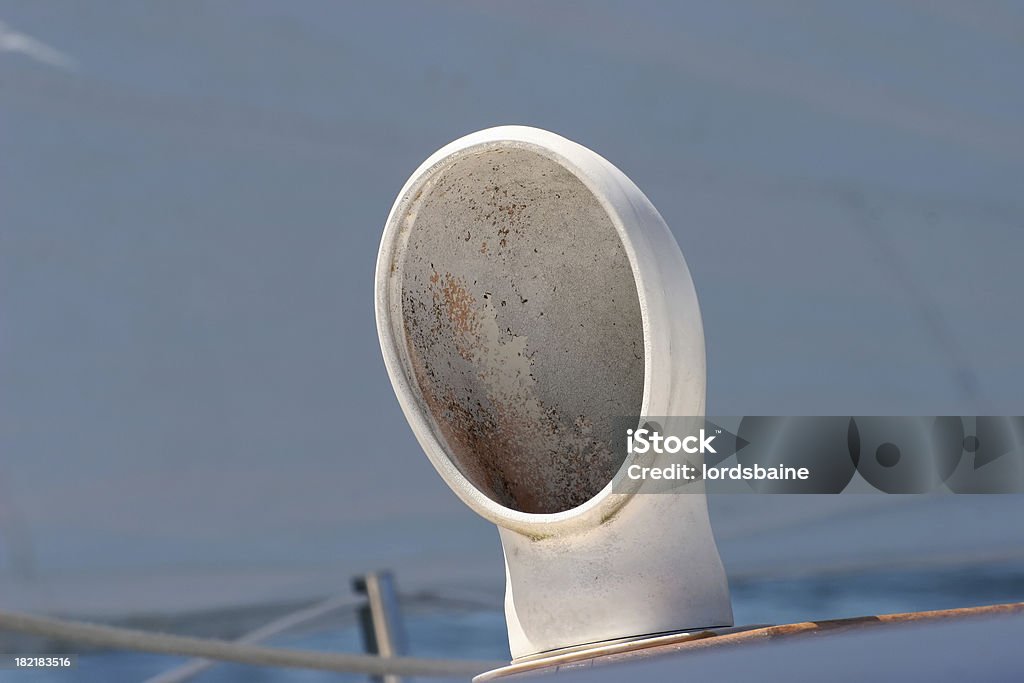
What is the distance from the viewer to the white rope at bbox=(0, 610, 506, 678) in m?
1.74

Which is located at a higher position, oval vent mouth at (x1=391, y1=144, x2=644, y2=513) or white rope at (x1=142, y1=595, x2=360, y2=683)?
oval vent mouth at (x1=391, y1=144, x2=644, y2=513)

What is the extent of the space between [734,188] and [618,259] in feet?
4.28

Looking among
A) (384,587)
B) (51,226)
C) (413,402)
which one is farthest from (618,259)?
(51,226)

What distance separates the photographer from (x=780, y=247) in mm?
2727

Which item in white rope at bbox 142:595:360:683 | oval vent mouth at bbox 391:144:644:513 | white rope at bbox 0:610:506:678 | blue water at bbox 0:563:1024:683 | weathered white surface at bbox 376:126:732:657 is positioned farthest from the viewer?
blue water at bbox 0:563:1024:683

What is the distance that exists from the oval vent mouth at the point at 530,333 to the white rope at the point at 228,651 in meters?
0.34

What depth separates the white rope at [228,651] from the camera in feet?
5.70

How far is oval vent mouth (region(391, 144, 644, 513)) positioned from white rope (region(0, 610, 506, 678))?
345 mm

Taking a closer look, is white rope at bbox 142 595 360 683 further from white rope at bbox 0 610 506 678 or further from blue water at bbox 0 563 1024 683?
white rope at bbox 0 610 506 678

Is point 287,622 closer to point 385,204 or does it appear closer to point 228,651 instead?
point 228,651

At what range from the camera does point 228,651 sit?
1885mm

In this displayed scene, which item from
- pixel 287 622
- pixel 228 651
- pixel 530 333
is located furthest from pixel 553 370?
pixel 287 622

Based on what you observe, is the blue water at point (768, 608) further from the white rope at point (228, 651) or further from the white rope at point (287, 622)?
the white rope at point (228, 651)

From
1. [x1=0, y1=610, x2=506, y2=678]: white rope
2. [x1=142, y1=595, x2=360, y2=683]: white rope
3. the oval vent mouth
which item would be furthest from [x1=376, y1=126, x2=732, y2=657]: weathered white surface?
[x1=142, y1=595, x2=360, y2=683]: white rope
